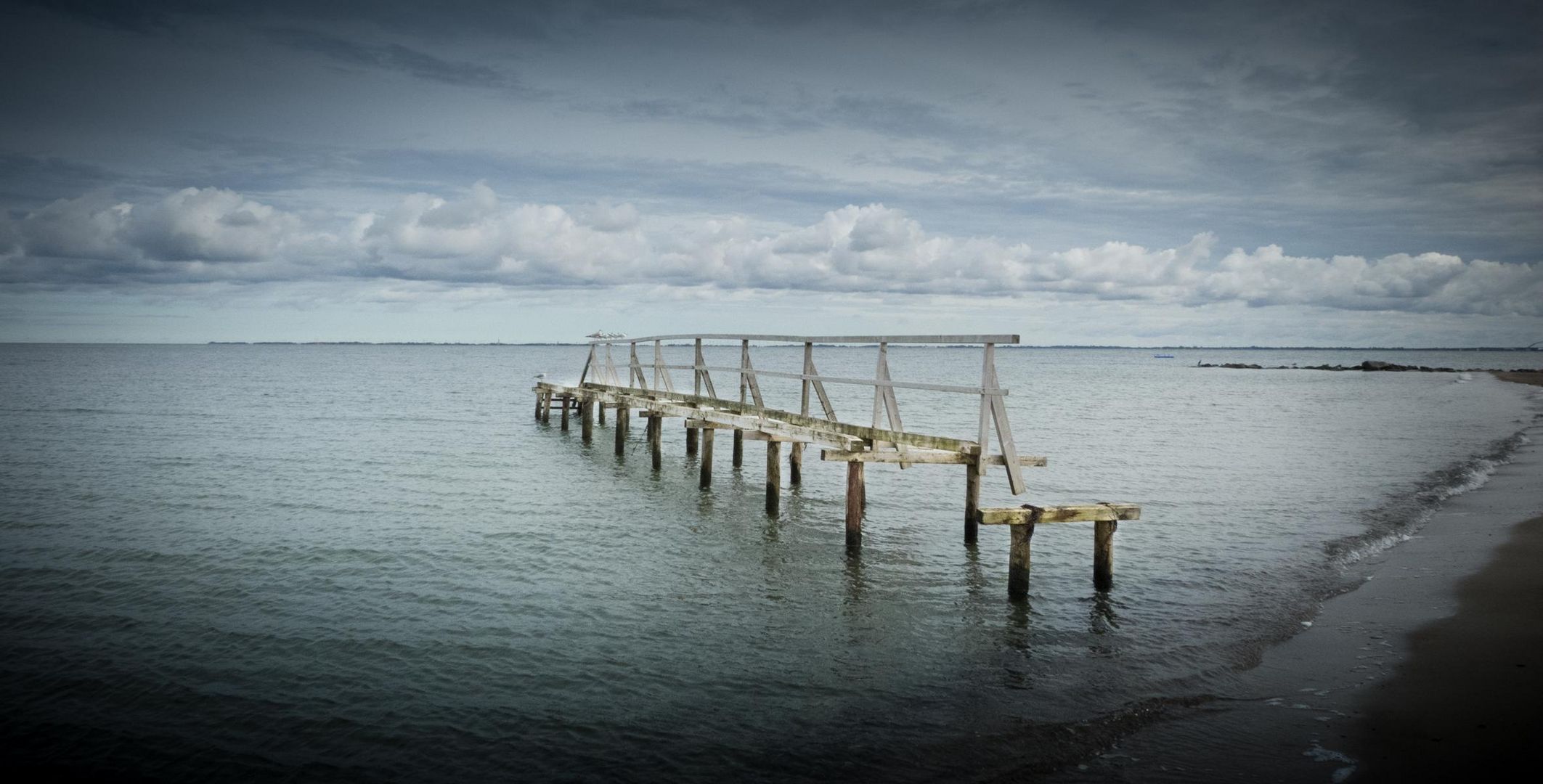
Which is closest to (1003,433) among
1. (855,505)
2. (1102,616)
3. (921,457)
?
(921,457)

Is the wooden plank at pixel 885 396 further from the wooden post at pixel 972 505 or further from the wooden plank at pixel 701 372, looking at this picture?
the wooden plank at pixel 701 372

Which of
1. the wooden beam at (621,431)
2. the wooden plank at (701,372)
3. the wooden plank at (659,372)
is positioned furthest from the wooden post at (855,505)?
the wooden beam at (621,431)

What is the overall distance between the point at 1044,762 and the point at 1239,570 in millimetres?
7099

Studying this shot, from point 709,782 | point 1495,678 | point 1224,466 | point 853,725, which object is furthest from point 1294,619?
point 1224,466

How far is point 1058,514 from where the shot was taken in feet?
32.0

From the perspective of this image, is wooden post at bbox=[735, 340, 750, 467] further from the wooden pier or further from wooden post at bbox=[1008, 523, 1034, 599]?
wooden post at bbox=[1008, 523, 1034, 599]

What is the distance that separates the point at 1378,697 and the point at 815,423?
30.9 feet

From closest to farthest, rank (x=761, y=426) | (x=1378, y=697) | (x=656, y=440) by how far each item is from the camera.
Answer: (x=1378, y=697), (x=761, y=426), (x=656, y=440)

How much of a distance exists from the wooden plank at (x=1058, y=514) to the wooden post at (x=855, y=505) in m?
2.90

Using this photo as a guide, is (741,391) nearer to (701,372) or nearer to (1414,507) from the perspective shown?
(701,372)

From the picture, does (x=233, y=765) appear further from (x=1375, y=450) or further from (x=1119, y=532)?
(x=1375, y=450)

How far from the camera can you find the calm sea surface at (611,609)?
6492mm

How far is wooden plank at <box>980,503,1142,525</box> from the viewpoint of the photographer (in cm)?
949

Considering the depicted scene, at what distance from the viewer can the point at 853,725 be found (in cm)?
677
